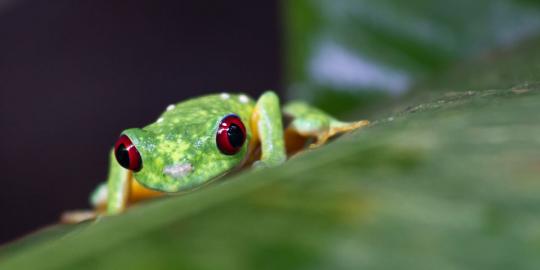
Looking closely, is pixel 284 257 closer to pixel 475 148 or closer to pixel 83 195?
pixel 475 148

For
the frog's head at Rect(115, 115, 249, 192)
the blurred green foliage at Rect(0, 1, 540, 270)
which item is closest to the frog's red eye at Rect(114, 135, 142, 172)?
the frog's head at Rect(115, 115, 249, 192)

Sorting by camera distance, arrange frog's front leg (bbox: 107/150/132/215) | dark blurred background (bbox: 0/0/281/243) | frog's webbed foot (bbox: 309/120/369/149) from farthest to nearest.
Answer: dark blurred background (bbox: 0/0/281/243)
frog's front leg (bbox: 107/150/132/215)
frog's webbed foot (bbox: 309/120/369/149)

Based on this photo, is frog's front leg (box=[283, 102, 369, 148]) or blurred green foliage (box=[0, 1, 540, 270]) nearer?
blurred green foliage (box=[0, 1, 540, 270])

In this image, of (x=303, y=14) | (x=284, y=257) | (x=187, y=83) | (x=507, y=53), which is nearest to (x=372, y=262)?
(x=284, y=257)

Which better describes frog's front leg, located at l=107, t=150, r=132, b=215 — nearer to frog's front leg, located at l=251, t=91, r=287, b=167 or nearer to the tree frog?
the tree frog

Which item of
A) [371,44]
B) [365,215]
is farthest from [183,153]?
[365,215]

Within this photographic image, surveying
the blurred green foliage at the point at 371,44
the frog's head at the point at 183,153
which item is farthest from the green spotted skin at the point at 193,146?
the blurred green foliage at the point at 371,44

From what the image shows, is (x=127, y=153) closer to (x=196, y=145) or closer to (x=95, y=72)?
(x=196, y=145)

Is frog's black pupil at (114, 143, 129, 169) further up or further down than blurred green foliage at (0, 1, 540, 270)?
further down
